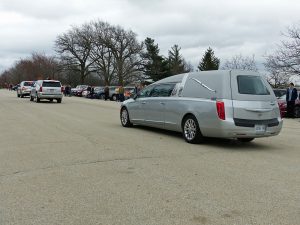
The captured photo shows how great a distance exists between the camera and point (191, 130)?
1026 cm

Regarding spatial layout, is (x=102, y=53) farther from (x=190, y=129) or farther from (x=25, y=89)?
(x=190, y=129)

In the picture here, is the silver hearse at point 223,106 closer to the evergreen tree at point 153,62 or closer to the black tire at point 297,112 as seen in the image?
the black tire at point 297,112

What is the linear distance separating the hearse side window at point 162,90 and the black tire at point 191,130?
1207mm

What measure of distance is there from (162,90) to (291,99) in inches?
423

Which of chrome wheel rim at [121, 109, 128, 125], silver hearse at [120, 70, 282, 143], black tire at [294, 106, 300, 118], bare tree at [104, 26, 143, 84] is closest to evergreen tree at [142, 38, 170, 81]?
bare tree at [104, 26, 143, 84]

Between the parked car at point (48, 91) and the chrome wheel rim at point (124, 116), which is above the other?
the parked car at point (48, 91)

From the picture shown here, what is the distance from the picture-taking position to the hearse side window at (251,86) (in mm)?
9711

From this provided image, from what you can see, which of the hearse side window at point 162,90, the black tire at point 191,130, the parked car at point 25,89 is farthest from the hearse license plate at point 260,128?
the parked car at point 25,89

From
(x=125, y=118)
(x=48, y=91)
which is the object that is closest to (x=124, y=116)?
(x=125, y=118)

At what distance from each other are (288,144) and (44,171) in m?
6.23

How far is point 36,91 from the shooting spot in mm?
31391

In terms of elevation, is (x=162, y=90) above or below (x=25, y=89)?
below

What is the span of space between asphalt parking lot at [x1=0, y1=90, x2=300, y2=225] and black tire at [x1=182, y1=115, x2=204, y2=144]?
280mm

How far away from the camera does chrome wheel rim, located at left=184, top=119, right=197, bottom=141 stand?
10156 millimetres
